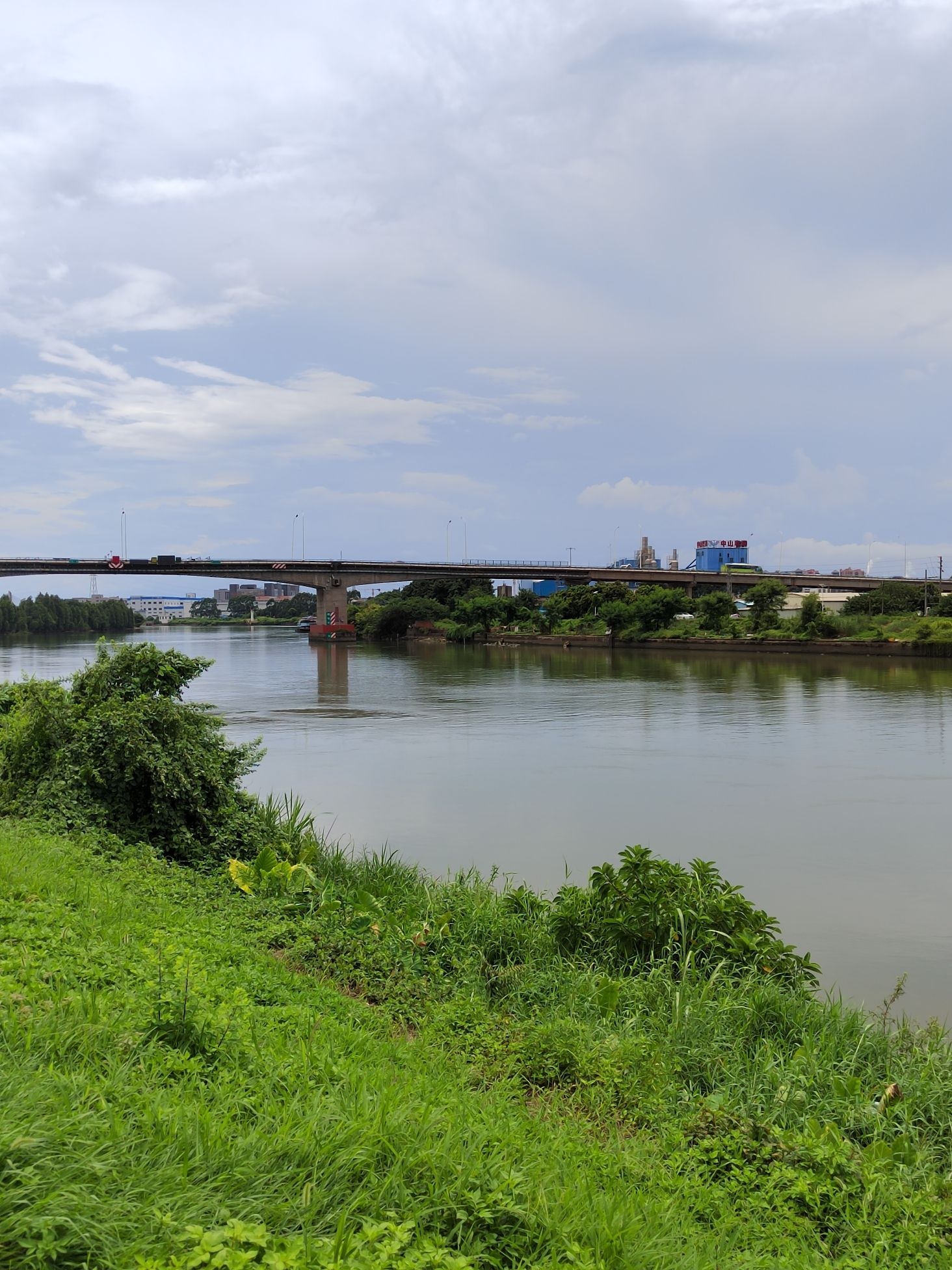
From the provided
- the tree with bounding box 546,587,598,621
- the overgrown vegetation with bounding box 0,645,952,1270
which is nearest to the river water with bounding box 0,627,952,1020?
the overgrown vegetation with bounding box 0,645,952,1270

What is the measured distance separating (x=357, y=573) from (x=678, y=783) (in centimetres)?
5117

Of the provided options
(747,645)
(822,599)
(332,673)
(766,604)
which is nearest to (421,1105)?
(332,673)

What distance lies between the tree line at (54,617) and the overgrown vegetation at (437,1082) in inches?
3184

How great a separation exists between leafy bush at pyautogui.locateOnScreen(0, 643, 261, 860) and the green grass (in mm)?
2234

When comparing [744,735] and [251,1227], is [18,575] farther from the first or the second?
[251,1227]

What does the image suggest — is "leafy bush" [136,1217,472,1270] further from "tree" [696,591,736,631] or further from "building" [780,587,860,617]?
"building" [780,587,860,617]

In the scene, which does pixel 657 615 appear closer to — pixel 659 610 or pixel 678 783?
pixel 659 610

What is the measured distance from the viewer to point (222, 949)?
4648 mm

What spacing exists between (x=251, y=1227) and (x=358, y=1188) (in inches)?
15.4

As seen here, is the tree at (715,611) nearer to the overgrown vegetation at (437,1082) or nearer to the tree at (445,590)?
the tree at (445,590)

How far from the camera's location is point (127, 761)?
792 centimetres

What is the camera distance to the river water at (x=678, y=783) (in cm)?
827

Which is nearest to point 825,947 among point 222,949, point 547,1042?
point 547,1042

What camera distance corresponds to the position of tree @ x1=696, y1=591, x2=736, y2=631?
55969 mm
